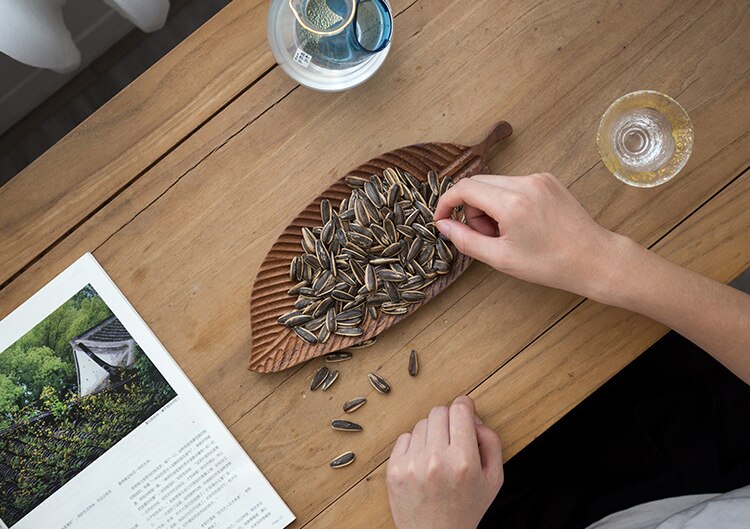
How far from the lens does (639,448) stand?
1.30 metres

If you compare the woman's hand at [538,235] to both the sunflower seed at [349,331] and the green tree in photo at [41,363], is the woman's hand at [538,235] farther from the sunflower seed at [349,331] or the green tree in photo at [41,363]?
the green tree in photo at [41,363]

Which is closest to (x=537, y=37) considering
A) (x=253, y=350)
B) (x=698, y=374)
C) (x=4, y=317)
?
(x=253, y=350)

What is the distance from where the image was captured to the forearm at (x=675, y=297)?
967 millimetres

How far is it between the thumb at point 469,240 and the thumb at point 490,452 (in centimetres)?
25

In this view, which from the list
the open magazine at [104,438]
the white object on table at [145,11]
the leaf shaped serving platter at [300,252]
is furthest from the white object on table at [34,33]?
the leaf shaped serving platter at [300,252]

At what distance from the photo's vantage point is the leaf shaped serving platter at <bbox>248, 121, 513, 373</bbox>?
1.03m

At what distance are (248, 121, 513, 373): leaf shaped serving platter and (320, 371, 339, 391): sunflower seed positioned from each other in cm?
4

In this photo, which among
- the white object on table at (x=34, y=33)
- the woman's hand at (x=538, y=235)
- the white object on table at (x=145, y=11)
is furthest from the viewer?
the white object on table at (x=145, y=11)

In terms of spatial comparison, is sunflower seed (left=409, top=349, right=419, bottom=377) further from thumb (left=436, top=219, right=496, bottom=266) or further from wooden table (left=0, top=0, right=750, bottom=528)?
thumb (left=436, top=219, right=496, bottom=266)

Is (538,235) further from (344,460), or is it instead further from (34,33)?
(34,33)

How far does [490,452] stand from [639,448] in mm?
451

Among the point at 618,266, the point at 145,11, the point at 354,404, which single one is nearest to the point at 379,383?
the point at 354,404

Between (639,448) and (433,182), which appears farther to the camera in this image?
(639,448)

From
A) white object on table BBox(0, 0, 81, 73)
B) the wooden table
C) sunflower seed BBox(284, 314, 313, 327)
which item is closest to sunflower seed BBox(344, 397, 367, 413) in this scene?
the wooden table
